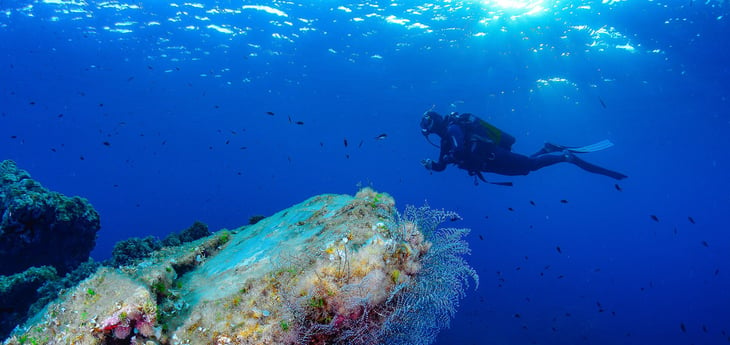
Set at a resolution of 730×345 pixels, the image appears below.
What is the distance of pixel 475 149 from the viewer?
1118cm

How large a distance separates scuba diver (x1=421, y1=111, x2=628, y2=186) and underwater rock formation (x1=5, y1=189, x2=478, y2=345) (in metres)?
6.86

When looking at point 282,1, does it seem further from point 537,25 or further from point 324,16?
point 537,25

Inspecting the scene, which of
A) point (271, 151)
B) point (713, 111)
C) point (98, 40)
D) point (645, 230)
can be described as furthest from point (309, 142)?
point (645, 230)

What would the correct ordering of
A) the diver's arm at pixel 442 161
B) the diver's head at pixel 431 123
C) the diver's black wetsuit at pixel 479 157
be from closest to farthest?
1. the diver's arm at pixel 442 161
2. the diver's black wetsuit at pixel 479 157
3. the diver's head at pixel 431 123

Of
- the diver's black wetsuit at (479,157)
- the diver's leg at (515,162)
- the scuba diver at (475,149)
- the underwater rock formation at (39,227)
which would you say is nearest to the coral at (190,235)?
the underwater rock formation at (39,227)

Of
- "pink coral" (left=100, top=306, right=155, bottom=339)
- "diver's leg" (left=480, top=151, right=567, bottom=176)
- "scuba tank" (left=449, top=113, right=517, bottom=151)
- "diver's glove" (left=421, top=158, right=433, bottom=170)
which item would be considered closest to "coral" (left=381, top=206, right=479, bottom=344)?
"pink coral" (left=100, top=306, right=155, bottom=339)

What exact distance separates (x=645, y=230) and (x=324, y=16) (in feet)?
472

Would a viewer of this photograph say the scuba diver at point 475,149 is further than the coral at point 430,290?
Yes

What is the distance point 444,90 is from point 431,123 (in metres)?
26.4

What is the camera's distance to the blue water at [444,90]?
2259 centimetres

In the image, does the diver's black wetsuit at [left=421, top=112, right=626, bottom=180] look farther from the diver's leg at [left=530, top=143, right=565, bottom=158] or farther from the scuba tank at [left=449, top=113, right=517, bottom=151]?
the diver's leg at [left=530, top=143, right=565, bottom=158]

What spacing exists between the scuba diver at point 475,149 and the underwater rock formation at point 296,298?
6.86m

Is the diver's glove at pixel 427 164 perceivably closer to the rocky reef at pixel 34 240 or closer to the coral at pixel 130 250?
the coral at pixel 130 250

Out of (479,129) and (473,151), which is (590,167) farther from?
(473,151)
